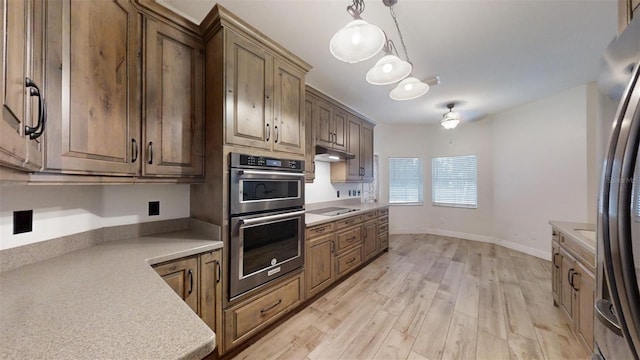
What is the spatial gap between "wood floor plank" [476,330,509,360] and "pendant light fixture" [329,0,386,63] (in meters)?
2.37

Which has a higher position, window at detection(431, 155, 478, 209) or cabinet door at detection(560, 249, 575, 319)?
window at detection(431, 155, 478, 209)

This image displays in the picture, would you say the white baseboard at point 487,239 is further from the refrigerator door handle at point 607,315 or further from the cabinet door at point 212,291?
the cabinet door at point 212,291

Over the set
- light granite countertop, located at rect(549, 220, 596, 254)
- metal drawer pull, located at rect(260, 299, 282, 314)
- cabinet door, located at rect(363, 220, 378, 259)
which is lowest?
metal drawer pull, located at rect(260, 299, 282, 314)

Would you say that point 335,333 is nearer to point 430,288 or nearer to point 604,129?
point 430,288

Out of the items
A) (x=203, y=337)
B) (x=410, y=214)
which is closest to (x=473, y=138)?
(x=410, y=214)

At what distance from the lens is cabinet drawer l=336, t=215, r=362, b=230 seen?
9.41 feet

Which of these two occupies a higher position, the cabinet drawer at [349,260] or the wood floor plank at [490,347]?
the cabinet drawer at [349,260]

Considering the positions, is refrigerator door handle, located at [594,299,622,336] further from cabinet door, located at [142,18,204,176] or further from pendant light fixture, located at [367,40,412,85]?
cabinet door, located at [142,18,204,176]

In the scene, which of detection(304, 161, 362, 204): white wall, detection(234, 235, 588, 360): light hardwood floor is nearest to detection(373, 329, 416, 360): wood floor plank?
detection(234, 235, 588, 360): light hardwood floor

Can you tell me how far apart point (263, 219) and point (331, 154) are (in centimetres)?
177

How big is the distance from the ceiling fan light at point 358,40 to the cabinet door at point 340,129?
6.70 ft

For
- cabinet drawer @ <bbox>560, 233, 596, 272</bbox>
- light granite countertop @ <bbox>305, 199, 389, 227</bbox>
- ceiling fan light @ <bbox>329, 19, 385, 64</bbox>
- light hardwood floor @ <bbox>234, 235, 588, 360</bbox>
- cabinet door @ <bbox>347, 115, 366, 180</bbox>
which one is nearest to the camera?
ceiling fan light @ <bbox>329, 19, 385, 64</bbox>

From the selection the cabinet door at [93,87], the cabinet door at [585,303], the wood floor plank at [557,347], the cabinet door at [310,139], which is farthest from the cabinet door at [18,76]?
the wood floor plank at [557,347]

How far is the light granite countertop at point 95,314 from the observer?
58cm
